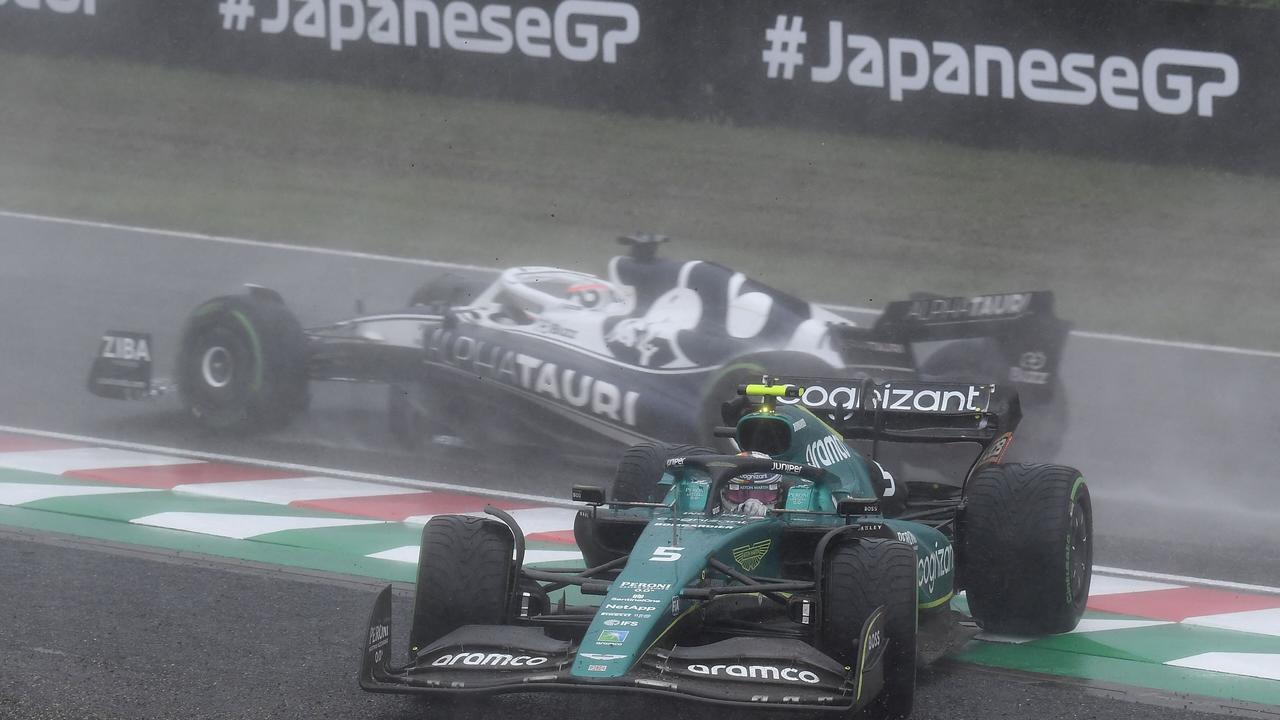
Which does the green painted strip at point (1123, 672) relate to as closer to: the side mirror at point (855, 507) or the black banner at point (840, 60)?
the side mirror at point (855, 507)

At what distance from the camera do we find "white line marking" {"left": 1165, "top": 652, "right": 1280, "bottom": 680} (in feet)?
21.5

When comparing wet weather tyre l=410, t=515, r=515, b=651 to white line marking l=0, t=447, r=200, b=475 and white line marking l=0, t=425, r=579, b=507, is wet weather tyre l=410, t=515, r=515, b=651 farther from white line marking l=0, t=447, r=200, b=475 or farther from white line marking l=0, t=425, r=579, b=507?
white line marking l=0, t=447, r=200, b=475

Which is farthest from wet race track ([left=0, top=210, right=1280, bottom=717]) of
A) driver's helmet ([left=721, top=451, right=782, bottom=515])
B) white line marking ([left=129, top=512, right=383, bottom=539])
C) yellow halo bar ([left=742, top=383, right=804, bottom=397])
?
yellow halo bar ([left=742, top=383, right=804, bottom=397])

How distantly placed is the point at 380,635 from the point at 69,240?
9.98 metres

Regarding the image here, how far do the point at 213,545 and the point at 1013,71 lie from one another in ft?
28.3

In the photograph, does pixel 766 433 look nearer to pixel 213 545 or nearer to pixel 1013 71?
pixel 213 545

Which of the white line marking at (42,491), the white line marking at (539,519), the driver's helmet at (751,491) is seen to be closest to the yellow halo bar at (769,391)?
the driver's helmet at (751,491)

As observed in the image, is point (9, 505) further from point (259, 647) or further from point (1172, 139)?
point (1172, 139)

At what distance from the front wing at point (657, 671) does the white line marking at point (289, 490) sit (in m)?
4.39

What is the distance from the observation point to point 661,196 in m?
14.2

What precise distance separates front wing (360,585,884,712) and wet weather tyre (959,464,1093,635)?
179 centimetres

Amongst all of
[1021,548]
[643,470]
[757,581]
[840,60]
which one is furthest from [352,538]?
[840,60]

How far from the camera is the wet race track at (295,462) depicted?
5.66 metres

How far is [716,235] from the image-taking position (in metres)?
13.7
